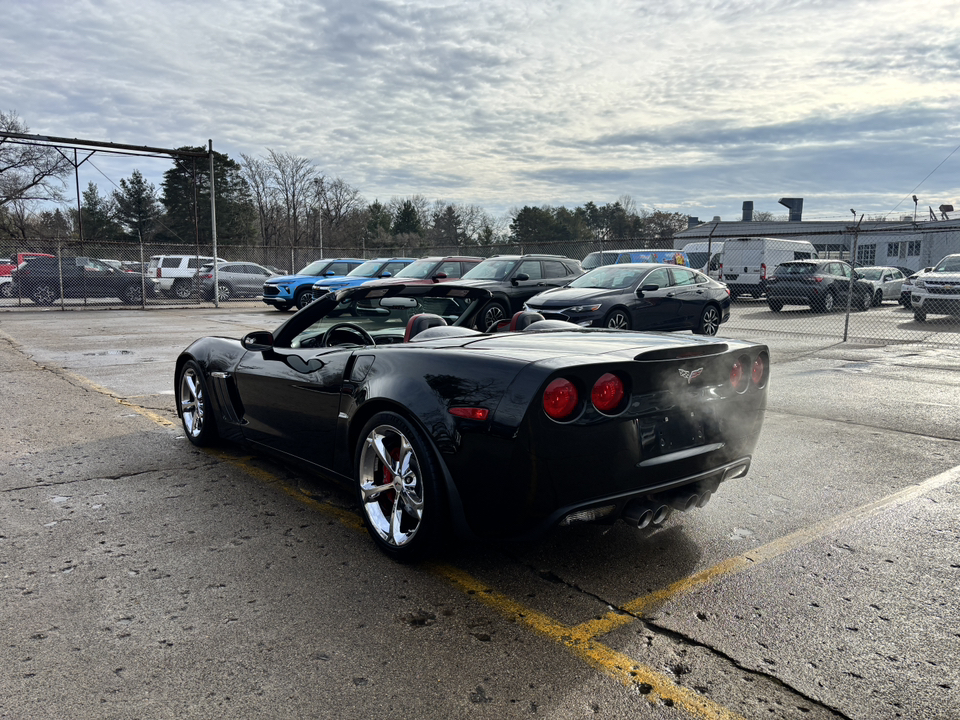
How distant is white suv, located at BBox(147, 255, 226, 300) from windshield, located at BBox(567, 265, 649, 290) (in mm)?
16995

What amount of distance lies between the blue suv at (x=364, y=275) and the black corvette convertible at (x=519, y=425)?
639 inches

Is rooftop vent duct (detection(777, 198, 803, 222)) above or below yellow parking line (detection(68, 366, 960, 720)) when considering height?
above

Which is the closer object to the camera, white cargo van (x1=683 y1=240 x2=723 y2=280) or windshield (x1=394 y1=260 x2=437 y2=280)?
windshield (x1=394 y1=260 x2=437 y2=280)

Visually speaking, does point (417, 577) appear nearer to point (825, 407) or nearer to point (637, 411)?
point (637, 411)

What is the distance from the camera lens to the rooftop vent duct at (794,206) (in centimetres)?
6200

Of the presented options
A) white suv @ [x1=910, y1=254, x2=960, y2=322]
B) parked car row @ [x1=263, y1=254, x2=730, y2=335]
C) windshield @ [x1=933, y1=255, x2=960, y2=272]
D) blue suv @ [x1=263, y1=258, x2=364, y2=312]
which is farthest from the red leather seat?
windshield @ [x1=933, y1=255, x2=960, y2=272]

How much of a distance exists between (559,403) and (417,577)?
3.31 ft

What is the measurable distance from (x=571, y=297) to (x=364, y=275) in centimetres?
974

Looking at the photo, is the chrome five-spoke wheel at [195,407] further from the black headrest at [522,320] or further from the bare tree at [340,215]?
the bare tree at [340,215]

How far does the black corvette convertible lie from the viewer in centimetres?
274

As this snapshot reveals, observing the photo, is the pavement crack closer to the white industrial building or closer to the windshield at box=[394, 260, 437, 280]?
the windshield at box=[394, 260, 437, 280]

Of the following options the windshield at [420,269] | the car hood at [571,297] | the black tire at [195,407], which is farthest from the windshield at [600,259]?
the black tire at [195,407]

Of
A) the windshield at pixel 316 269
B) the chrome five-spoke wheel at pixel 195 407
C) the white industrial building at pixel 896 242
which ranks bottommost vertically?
the chrome five-spoke wheel at pixel 195 407

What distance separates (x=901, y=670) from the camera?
7.73 feet
